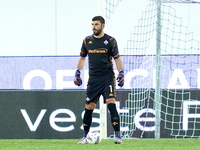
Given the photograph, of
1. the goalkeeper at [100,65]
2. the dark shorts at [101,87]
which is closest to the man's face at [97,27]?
the goalkeeper at [100,65]

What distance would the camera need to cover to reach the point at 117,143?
7.46 meters

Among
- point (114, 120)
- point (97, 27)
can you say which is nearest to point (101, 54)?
point (97, 27)

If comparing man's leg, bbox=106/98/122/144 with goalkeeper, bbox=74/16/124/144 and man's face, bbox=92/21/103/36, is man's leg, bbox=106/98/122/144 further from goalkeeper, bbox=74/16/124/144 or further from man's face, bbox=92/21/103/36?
man's face, bbox=92/21/103/36

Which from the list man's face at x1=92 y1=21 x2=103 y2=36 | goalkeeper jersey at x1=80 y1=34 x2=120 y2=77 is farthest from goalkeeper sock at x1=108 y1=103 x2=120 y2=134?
man's face at x1=92 y1=21 x2=103 y2=36

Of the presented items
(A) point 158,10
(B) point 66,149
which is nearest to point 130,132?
(A) point 158,10

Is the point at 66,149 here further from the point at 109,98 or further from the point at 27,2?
the point at 27,2

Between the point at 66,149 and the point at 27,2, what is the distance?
6946 mm

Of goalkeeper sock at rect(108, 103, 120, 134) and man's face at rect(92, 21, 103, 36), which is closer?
goalkeeper sock at rect(108, 103, 120, 134)

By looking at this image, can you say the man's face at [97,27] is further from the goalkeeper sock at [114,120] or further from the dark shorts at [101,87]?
the goalkeeper sock at [114,120]

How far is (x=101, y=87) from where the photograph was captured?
294 inches

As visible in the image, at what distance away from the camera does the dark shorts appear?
7422mm

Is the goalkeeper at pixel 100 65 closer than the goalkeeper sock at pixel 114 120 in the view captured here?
No

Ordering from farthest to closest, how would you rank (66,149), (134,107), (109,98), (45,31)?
(45,31), (134,107), (109,98), (66,149)

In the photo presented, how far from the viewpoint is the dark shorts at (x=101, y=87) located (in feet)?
24.3
